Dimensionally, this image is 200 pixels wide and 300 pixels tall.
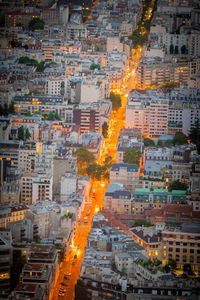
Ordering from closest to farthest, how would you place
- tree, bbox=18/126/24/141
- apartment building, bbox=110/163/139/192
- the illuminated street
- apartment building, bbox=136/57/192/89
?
the illuminated street < apartment building, bbox=110/163/139/192 < tree, bbox=18/126/24/141 < apartment building, bbox=136/57/192/89

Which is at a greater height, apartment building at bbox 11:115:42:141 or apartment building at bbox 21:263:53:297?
apartment building at bbox 11:115:42:141

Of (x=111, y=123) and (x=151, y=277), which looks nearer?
(x=151, y=277)

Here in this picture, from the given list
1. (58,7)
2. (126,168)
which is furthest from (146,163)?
(58,7)

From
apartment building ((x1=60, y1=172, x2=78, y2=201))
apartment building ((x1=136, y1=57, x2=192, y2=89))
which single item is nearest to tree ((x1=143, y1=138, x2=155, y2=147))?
apartment building ((x1=60, y1=172, x2=78, y2=201))

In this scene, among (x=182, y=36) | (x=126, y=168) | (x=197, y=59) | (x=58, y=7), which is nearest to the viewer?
(x=126, y=168)

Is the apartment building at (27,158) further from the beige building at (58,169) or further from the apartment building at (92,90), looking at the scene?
the apartment building at (92,90)

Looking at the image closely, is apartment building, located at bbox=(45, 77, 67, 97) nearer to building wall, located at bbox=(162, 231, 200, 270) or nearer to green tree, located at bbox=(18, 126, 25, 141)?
green tree, located at bbox=(18, 126, 25, 141)

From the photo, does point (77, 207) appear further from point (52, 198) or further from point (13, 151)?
point (13, 151)

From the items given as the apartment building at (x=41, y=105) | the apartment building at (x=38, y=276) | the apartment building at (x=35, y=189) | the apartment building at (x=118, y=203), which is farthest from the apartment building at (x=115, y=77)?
the apartment building at (x=38, y=276)
